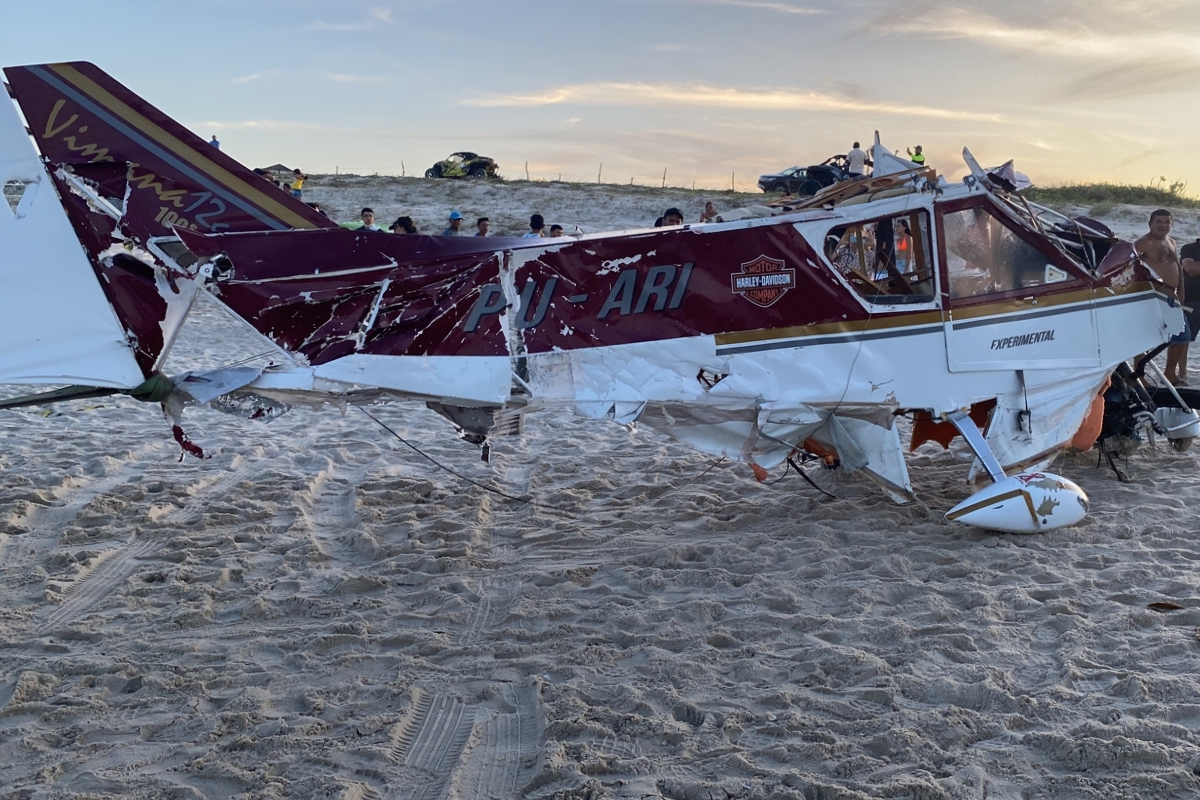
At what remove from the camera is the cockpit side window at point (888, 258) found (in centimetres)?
662

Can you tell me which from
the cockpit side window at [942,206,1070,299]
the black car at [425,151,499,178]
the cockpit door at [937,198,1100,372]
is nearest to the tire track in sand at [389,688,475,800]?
the cockpit door at [937,198,1100,372]

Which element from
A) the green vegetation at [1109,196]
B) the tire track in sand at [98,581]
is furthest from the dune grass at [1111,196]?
the tire track in sand at [98,581]

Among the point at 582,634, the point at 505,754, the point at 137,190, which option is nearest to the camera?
the point at 505,754

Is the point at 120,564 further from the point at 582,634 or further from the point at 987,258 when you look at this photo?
the point at 987,258

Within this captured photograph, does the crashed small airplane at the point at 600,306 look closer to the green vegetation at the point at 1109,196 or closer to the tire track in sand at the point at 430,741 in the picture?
the tire track in sand at the point at 430,741

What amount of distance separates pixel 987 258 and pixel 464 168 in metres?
31.2

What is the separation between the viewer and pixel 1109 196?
1138 inches

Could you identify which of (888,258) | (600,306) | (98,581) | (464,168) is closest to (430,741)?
(600,306)

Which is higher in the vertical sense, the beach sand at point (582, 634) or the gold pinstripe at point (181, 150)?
the gold pinstripe at point (181, 150)

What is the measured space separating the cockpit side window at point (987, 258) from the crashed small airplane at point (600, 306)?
18mm

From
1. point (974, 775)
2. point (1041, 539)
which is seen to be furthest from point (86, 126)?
point (1041, 539)

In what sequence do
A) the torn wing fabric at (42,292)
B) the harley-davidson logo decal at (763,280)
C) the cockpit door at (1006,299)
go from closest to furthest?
the torn wing fabric at (42,292) → the harley-davidson logo decal at (763,280) → the cockpit door at (1006,299)

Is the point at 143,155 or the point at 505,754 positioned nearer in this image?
the point at 505,754

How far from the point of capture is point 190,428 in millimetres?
10375
